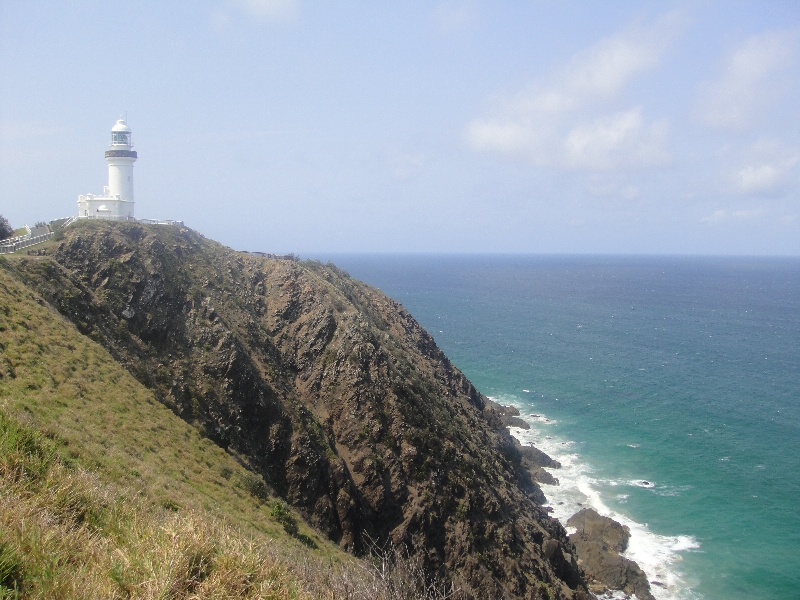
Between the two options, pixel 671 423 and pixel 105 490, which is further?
pixel 671 423

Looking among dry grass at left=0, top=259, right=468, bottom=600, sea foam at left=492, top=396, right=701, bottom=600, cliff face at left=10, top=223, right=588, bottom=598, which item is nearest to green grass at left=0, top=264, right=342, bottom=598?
dry grass at left=0, top=259, right=468, bottom=600

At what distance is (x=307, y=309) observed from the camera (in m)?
45.4

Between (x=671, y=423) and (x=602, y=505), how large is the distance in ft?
72.6

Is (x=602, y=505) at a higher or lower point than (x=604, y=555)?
higher

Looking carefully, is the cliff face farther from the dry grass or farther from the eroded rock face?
the dry grass

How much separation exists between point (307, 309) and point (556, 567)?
25795 millimetres

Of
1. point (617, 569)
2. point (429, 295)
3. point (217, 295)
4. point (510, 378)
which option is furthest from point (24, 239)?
point (429, 295)

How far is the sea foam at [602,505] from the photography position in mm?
40406

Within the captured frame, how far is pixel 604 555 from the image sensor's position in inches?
1636

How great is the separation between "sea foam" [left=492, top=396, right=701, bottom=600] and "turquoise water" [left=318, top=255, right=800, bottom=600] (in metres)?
0.14

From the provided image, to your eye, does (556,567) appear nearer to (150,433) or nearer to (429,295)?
(150,433)

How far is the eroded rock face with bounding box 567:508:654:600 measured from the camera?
39312mm

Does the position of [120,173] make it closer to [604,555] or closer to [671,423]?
[604,555]

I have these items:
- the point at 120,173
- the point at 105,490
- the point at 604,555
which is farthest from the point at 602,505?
the point at 120,173
